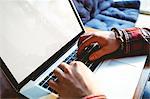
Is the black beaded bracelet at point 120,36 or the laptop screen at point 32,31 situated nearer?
the laptop screen at point 32,31

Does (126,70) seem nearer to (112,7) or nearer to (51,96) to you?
(51,96)

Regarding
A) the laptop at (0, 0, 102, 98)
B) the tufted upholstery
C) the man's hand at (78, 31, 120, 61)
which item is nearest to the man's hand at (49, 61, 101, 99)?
the laptop at (0, 0, 102, 98)

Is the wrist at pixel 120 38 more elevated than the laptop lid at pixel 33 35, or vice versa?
the laptop lid at pixel 33 35

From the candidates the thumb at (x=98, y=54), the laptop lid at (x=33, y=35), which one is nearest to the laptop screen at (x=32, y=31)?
the laptop lid at (x=33, y=35)

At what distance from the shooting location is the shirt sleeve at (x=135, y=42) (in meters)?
0.86

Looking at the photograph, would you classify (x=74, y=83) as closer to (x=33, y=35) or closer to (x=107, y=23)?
(x=33, y=35)

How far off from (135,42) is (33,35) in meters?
0.36

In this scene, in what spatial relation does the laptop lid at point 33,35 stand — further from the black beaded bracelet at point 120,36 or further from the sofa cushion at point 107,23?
the sofa cushion at point 107,23

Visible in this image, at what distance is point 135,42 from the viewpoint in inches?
34.1

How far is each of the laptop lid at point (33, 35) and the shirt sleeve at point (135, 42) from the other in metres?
0.19

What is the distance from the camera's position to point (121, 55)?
2.81 ft

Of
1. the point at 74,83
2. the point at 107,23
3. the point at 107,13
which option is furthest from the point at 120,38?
the point at 107,13

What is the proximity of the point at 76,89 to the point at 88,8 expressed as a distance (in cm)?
84

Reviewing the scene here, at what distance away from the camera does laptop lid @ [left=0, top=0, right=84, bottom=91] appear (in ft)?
2.23
